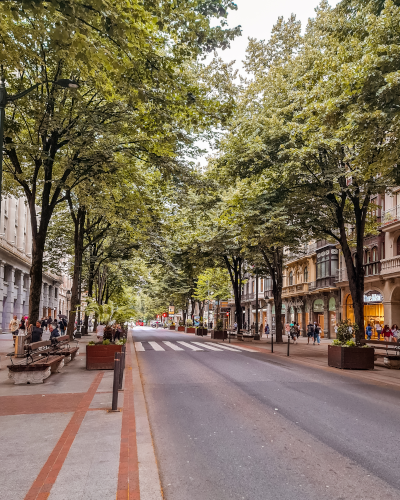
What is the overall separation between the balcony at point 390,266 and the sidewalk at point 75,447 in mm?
26084

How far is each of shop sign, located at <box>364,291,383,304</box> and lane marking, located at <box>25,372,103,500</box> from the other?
30.4 meters

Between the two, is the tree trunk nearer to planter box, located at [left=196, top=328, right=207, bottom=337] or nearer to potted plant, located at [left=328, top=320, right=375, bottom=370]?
potted plant, located at [left=328, top=320, right=375, bottom=370]

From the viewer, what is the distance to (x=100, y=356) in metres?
14.2

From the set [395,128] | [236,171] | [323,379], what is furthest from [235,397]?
[236,171]

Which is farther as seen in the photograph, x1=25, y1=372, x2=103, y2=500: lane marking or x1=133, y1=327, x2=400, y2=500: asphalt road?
x1=133, y1=327, x2=400, y2=500: asphalt road

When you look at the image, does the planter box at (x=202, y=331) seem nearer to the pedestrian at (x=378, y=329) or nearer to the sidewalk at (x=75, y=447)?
the pedestrian at (x=378, y=329)

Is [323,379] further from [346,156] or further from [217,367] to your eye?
[346,156]

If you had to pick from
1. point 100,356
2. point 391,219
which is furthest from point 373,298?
point 100,356

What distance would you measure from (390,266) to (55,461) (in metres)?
31.1

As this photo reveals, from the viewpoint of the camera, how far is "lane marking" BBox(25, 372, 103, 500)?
445 cm

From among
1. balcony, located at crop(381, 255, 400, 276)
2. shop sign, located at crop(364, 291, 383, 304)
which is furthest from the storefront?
balcony, located at crop(381, 255, 400, 276)

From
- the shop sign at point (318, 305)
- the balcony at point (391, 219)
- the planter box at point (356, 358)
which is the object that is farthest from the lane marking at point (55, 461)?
the shop sign at point (318, 305)

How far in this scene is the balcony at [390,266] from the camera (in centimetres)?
3123

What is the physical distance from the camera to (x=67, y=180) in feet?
54.4
